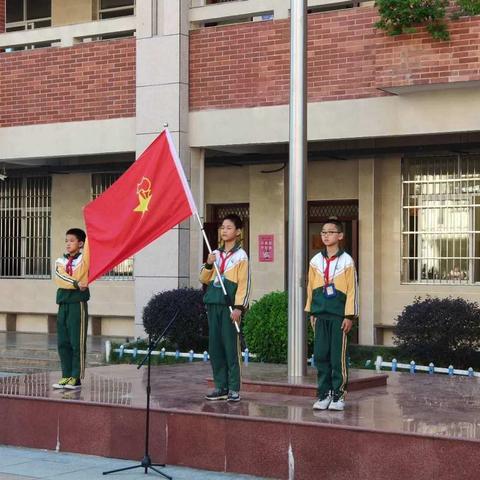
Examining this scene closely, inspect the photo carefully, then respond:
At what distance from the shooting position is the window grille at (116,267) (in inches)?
815

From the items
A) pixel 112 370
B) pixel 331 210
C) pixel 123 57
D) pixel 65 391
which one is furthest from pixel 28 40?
pixel 65 391

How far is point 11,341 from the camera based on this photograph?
64.1 feet

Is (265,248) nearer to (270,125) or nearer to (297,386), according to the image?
(270,125)

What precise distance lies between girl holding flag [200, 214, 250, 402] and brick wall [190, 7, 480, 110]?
6081mm

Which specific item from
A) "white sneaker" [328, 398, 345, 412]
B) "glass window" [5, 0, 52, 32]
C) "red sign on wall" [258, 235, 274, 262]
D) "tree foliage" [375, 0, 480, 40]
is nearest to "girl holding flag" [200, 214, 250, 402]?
"white sneaker" [328, 398, 345, 412]

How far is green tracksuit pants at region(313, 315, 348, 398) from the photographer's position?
9422 millimetres

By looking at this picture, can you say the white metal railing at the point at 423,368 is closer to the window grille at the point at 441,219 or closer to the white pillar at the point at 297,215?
the white pillar at the point at 297,215

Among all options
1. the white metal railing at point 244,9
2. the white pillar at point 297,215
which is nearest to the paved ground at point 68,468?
the white pillar at point 297,215

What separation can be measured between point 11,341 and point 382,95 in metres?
8.38

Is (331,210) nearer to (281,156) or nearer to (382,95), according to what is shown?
(281,156)

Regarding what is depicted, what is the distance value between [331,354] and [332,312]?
0.38m

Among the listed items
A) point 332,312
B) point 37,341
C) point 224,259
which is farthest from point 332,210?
point 332,312

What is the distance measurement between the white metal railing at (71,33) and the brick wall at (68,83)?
30 cm

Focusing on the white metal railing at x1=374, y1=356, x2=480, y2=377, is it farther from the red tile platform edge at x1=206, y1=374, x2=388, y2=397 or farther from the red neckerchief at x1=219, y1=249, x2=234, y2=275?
the red neckerchief at x1=219, y1=249, x2=234, y2=275
